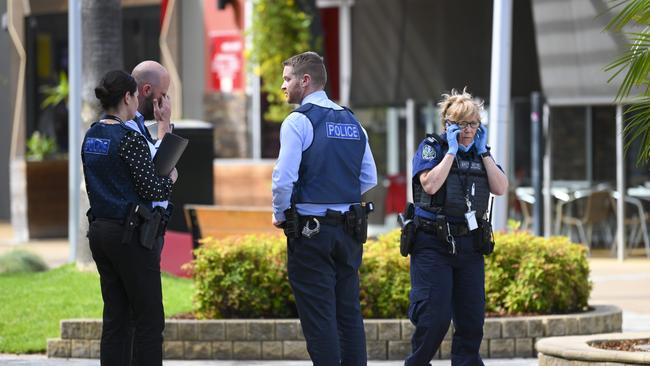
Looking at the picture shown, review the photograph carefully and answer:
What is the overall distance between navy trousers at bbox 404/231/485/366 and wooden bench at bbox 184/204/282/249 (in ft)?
19.9

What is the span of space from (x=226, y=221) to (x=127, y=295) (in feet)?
21.6

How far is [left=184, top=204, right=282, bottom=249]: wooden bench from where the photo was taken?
46.7 ft

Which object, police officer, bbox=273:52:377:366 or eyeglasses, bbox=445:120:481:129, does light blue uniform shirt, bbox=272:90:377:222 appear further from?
eyeglasses, bbox=445:120:481:129

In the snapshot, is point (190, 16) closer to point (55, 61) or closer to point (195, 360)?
point (55, 61)

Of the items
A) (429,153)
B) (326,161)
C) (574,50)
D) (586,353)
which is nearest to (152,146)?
(326,161)

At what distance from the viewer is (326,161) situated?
7.74 meters

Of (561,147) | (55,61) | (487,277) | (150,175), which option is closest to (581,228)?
(561,147)

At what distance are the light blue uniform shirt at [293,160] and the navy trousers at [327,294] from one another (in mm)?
131

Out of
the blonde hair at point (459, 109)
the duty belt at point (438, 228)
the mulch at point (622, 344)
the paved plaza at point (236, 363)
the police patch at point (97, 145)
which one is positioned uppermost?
the blonde hair at point (459, 109)

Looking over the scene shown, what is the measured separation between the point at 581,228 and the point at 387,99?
4092 mm

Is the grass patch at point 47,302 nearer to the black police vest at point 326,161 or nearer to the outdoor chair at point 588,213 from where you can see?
the black police vest at point 326,161

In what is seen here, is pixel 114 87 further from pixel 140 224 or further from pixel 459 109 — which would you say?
pixel 459 109

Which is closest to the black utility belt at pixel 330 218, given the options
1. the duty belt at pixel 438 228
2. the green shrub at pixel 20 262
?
the duty belt at pixel 438 228

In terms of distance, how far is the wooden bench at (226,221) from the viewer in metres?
14.2
